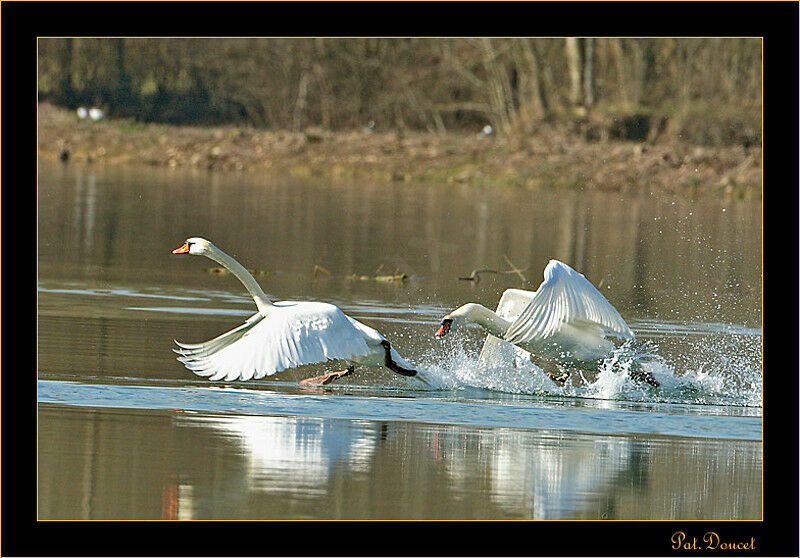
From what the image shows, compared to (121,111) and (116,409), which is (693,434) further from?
(121,111)

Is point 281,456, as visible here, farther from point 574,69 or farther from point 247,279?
point 574,69

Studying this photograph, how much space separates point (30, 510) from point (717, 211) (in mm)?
19942

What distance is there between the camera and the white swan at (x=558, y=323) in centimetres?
948

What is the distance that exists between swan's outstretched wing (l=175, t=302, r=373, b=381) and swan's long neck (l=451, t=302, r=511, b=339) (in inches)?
39.7

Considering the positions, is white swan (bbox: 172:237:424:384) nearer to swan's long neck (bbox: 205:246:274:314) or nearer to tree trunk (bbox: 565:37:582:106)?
swan's long neck (bbox: 205:246:274:314)

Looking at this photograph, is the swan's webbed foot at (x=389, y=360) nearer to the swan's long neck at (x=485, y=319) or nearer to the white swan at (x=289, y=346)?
the white swan at (x=289, y=346)

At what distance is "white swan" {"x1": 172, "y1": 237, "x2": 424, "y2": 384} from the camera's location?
337 inches

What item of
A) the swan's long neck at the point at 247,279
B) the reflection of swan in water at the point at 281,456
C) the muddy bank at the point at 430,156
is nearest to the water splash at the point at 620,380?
the swan's long neck at the point at 247,279

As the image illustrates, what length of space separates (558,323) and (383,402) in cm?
147

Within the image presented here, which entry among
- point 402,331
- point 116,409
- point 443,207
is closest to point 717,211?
point 443,207

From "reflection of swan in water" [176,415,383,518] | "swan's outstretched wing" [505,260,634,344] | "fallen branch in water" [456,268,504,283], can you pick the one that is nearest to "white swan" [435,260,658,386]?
"swan's outstretched wing" [505,260,634,344]

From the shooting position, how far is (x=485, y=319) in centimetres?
972

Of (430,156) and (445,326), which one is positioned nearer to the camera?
(445,326)

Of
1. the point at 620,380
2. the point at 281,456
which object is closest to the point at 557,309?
the point at 620,380
